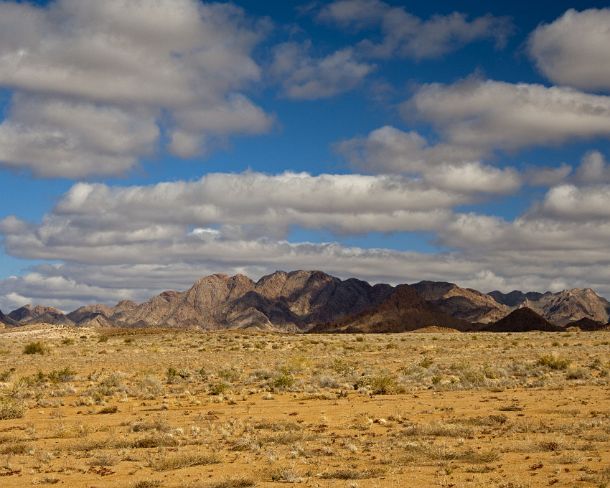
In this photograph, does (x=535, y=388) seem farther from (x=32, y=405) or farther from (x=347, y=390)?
(x=32, y=405)

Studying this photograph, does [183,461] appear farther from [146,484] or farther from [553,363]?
[553,363]

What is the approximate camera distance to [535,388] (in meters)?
A: 31.7

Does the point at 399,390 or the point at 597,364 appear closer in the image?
the point at 399,390

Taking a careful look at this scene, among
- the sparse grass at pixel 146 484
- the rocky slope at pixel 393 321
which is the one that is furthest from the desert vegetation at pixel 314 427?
the rocky slope at pixel 393 321

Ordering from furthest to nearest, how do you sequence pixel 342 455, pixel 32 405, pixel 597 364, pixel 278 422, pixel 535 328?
pixel 535 328, pixel 597 364, pixel 32 405, pixel 278 422, pixel 342 455

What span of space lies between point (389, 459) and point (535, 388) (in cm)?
1701

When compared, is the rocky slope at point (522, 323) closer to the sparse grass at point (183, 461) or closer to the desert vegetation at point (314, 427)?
the desert vegetation at point (314, 427)

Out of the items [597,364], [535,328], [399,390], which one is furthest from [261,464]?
[535,328]

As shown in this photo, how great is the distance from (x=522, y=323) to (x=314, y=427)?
148566 millimetres

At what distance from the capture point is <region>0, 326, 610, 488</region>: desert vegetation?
52.2ft

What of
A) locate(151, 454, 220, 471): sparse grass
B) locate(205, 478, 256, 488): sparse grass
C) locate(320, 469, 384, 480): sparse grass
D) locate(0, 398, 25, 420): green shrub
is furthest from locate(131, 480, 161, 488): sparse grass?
locate(0, 398, 25, 420): green shrub

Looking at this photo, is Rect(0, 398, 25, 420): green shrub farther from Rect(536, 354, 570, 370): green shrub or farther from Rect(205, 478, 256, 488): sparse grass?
Rect(536, 354, 570, 370): green shrub

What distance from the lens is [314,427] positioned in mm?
22281

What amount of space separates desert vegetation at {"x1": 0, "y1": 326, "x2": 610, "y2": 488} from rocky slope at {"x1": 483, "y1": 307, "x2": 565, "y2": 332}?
120 m
